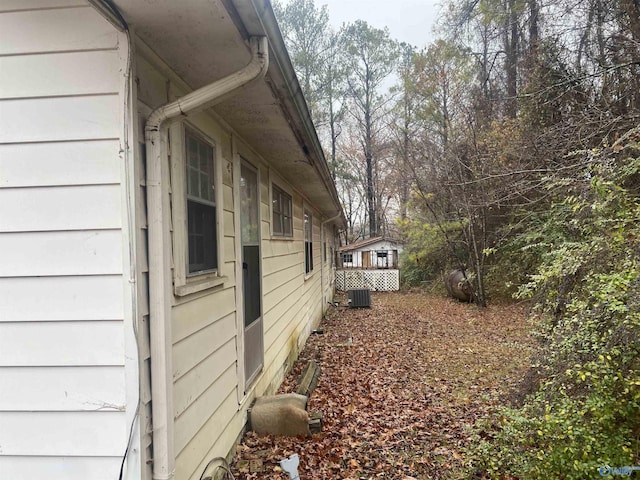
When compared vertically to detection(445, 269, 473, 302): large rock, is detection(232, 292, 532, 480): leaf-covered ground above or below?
below

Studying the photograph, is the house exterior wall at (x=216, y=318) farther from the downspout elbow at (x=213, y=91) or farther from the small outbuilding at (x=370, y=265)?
the small outbuilding at (x=370, y=265)

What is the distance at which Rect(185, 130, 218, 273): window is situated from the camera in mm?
2578

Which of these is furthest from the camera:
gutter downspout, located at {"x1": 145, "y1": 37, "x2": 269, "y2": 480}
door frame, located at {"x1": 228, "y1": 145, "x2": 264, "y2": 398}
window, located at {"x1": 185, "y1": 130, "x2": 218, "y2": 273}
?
door frame, located at {"x1": 228, "y1": 145, "x2": 264, "y2": 398}

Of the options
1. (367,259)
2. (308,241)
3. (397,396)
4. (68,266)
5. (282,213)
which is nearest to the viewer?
(68,266)

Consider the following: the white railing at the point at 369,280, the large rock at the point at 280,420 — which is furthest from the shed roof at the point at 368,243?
the large rock at the point at 280,420

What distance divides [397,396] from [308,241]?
475 centimetres

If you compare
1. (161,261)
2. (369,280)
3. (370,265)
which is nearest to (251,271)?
(161,261)

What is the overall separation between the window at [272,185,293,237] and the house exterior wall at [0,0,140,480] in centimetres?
350

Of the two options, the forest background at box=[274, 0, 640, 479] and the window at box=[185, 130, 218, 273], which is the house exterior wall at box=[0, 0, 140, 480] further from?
the forest background at box=[274, 0, 640, 479]

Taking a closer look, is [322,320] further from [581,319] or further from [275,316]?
[581,319]

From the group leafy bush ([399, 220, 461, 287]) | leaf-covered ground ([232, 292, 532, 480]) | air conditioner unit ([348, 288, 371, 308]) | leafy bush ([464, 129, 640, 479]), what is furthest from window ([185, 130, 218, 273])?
leafy bush ([399, 220, 461, 287])

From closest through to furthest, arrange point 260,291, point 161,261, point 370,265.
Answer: point 161,261
point 260,291
point 370,265

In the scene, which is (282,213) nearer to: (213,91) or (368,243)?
(213,91)

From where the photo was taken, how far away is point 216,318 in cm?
295
